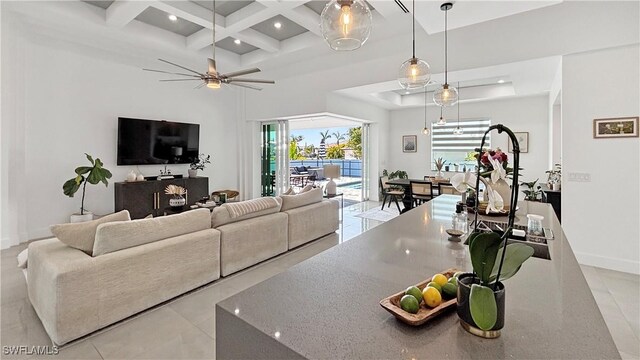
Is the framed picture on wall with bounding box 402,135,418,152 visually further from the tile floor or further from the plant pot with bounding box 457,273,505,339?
the plant pot with bounding box 457,273,505,339

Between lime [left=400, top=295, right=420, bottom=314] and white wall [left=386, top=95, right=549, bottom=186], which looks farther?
white wall [left=386, top=95, right=549, bottom=186]

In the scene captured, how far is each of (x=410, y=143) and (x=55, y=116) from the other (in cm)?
822

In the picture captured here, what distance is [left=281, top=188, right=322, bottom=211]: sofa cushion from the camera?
405 centimetres

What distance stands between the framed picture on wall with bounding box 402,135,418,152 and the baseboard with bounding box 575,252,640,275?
5475 mm

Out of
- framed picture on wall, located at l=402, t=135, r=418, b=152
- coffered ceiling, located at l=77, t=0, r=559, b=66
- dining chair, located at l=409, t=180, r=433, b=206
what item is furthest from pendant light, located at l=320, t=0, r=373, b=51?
framed picture on wall, located at l=402, t=135, r=418, b=152

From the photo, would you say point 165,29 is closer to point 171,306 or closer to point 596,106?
point 171,306

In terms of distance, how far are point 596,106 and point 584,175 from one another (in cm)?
85

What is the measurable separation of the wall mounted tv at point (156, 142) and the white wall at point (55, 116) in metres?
0.21

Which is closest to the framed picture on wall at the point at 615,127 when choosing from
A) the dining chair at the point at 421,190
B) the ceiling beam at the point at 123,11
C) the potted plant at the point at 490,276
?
the dining chair at the point at 421,190

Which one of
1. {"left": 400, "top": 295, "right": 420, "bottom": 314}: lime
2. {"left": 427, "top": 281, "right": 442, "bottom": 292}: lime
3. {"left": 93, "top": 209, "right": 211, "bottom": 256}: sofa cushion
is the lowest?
{"left": 93, "top": 209, "right": 211, "bottom": 256}: sofa cushion

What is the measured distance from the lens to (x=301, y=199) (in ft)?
14.0

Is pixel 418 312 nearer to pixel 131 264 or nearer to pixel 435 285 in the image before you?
pixel 435 285

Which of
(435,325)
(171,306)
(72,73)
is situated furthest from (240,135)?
(435,325)

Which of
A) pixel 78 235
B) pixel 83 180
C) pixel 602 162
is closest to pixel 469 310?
pixel 78 235
